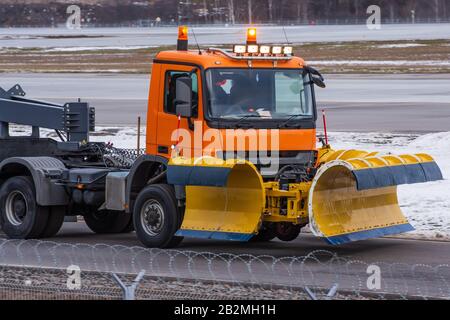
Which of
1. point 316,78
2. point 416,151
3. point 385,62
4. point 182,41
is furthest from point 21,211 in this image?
point 385,62

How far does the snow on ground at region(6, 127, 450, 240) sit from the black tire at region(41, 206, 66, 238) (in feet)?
16.0

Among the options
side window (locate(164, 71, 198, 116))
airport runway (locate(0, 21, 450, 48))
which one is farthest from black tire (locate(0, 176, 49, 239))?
airport runway (locate(0, 21, 450, 48))

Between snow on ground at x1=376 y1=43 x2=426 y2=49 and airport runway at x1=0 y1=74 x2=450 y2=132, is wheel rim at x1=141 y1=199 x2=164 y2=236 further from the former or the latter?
snow on ground at x1=376 y1=43 x2=426 y2=49

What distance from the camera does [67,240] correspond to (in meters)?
15.3

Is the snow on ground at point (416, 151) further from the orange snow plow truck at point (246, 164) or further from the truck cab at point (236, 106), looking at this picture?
the truck cab at point (236, 106)

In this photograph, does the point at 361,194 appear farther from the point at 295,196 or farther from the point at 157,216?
the point at 157,216

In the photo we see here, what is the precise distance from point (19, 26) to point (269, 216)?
138 meters

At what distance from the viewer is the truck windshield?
13430 mm

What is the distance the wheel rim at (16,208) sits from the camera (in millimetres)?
15281

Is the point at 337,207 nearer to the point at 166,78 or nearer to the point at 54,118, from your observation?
the point at 166,78

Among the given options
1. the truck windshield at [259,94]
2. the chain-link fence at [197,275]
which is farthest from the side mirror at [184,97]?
the chain-link fence at [197,275]

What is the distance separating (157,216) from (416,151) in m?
11.8

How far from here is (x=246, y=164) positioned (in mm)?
12836
